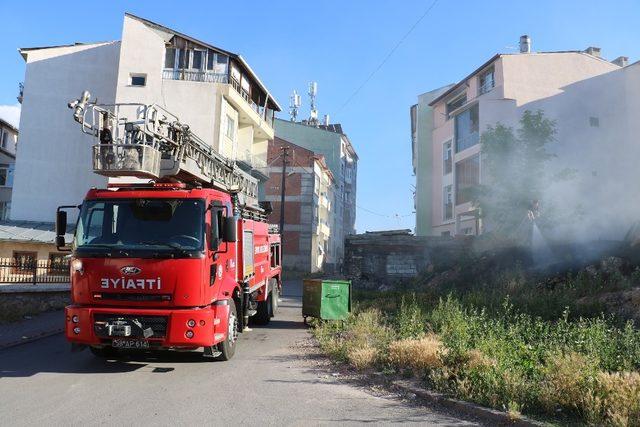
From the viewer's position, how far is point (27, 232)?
1070 inches

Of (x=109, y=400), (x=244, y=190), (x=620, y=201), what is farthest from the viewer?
(x=620, y=201)

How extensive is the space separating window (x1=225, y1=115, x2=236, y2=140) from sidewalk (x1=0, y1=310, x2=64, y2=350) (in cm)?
1724

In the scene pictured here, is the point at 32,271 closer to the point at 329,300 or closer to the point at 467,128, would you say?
the point at 329,300

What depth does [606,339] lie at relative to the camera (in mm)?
7258

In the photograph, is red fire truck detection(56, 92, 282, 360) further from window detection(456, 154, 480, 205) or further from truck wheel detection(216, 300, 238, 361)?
window detection(456, 154, 480, 205)

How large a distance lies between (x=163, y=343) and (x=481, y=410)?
4.36 m

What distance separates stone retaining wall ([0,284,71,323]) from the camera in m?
13.7

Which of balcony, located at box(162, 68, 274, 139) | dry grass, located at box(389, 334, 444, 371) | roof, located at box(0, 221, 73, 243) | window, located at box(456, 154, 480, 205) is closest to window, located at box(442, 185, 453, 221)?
window, located at box(456, 154, 480, 205)

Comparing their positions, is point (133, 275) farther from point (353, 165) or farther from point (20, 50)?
point (353, 165)

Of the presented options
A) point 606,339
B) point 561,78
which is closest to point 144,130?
point 606,339

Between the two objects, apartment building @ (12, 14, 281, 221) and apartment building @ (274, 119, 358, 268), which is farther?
apartment building @ (274, 119, 358, 268)

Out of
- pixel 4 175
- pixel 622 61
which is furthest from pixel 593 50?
pixel 4 175

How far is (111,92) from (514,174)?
23525 millimetres

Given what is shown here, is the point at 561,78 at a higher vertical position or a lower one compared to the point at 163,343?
higher
